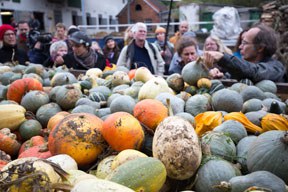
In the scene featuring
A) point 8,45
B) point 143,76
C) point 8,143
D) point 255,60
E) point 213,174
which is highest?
point 8,45

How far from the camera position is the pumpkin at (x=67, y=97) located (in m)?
2.84

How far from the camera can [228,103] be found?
2480 mm

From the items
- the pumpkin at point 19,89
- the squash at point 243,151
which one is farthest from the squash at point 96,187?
the pumpkin at point 19,89

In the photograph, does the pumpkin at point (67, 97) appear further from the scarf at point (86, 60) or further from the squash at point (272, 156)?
the scarf at point (86, 60)

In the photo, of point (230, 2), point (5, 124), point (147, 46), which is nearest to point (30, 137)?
point (5, 124)

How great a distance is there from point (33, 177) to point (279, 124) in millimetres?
1553

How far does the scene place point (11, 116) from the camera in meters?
2.64

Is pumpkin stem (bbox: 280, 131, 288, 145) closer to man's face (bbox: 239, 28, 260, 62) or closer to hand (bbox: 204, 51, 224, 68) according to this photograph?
hand (bbox: 204, 51, 224, 68)

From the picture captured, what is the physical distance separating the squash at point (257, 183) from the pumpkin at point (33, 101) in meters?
2.03

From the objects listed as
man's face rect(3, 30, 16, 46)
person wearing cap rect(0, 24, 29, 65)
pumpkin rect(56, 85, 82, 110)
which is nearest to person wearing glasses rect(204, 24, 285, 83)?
pumpkin rect(56, 85, 82, 110)

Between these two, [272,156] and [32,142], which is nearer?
[272,156]

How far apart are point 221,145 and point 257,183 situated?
16.2 inches

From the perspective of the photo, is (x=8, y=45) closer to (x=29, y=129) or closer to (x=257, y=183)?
(x=29, y=129)

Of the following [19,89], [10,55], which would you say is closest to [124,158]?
[19,89]
